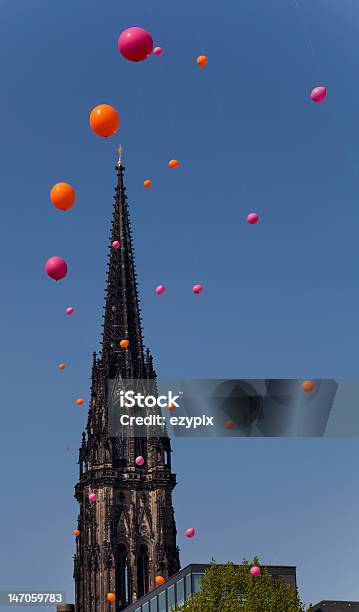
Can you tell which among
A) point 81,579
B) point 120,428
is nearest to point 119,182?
point 120,428

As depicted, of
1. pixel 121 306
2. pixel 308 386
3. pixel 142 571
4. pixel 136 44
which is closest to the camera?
pixel 136 44

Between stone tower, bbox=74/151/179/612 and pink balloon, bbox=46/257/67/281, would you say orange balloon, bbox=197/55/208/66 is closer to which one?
pink balloon, bbox=46/257/67/281

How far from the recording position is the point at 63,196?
53.2 meters

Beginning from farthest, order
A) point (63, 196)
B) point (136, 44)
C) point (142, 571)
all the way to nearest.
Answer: point (142, 571) < point (63, 196) < point (136, 44)

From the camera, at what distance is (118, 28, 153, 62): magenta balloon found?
49.7 m

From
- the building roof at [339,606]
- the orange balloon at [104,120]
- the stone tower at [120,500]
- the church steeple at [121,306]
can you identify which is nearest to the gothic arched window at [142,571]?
the stone tower at [120,500]

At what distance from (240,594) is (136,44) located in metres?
54.6

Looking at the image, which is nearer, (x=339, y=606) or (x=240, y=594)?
(x=240, y=594)

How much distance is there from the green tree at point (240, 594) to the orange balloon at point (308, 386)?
2185 centimetres

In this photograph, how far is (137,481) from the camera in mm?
156500

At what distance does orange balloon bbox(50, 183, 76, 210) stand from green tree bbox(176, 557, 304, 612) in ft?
147

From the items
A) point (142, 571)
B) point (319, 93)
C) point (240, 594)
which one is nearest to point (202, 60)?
point (319, 93)

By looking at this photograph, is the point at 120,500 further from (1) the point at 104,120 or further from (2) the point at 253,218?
(1) the point at 104,120

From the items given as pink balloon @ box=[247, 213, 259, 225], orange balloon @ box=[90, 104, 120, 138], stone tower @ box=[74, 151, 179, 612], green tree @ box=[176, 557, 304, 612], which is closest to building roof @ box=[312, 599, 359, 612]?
green tree @ box=[176, 557, 304, 612]
